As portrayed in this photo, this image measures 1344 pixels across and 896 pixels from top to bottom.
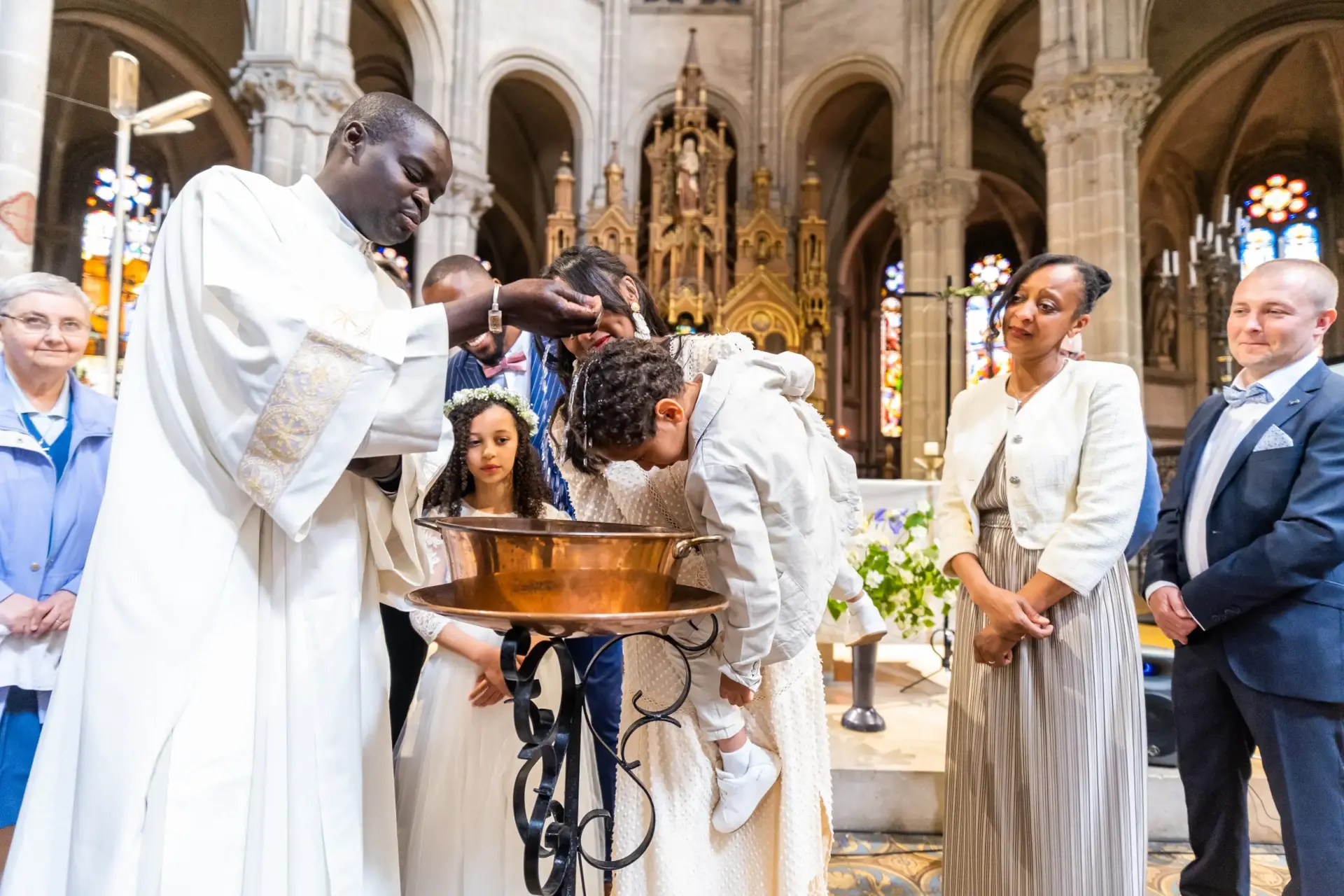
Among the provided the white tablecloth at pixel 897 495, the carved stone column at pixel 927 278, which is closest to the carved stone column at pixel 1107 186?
the carved stone column at pixel 927 278

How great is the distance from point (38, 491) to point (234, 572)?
1079mm

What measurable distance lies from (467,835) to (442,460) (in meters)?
0.95

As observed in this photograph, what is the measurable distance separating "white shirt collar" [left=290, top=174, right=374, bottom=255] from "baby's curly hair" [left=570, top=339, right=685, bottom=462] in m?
0.47

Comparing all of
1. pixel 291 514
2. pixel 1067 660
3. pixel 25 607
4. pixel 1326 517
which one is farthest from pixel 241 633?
pixel 1326 517

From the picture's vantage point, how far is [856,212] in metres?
16.0

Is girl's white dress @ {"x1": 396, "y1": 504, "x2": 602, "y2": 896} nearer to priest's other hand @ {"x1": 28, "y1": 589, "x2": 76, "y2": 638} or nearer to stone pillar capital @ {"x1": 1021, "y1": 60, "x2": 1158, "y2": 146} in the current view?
priest's other hand @ {"x1": 28, "y1": 589, "x2": 76, "y2": 638}

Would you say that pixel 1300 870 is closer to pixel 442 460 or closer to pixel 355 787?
pixel 355 787

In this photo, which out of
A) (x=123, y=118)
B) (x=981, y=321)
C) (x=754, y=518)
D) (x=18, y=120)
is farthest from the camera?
(x=981, y=321)

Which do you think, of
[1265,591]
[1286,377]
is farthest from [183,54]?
[1265,591]

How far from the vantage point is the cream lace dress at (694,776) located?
4.84 ft

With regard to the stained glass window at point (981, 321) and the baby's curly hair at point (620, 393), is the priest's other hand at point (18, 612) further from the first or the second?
the stained glass window at point (981, 321)

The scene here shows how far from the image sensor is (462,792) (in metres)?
1.74

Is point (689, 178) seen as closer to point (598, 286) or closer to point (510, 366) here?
point (510, 366)

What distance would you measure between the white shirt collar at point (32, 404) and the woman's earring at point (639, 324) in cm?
147
